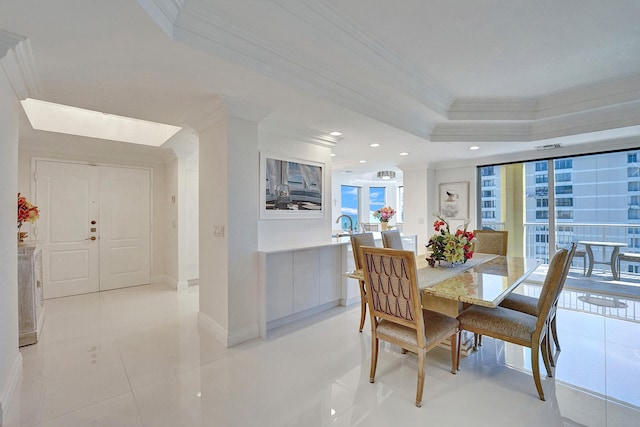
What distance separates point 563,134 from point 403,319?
12.6 feet

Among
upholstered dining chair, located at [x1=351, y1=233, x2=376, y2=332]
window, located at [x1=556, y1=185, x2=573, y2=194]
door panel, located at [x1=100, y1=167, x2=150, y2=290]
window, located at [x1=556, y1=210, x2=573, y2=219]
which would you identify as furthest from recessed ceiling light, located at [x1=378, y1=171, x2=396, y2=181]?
door panel, located at [x1=100, y1=167, x2=150, y2=290]

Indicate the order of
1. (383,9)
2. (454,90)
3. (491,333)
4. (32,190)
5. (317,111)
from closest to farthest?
(383,9) → (491,333) → (317,111) → (454,90) → (32,190)

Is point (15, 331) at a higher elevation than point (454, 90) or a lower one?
lower

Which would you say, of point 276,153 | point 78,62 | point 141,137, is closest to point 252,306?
point 276,153

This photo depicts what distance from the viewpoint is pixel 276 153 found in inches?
141

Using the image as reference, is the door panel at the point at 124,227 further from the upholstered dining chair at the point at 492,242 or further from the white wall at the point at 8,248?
the upholstered dining chair at the point at 492,242

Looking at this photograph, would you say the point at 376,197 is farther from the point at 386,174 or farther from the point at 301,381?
the point at 301,381

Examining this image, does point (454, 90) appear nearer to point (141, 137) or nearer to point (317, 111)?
point (317, 111)

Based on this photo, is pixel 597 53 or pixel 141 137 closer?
pixel 597 53

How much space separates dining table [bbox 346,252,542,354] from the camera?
75.6 inches

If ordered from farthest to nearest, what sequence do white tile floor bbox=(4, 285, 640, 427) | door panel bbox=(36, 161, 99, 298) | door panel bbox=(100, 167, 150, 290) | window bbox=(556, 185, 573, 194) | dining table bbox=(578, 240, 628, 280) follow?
window bbox=(556, 185, 573, 194) → door panel bbox=(100, 167, 150, 290) → dining table bbox=(578, 240, 628, 280) → door panel bbox=(36, 161, 99, 298) → white tile floor bbox=(4, 285, 640, 427)

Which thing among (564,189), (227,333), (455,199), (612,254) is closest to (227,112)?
(227,333)

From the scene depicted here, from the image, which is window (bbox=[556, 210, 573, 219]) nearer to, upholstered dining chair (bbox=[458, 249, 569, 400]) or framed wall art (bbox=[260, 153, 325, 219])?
upholstered dining chair (bbox=[458, 249, 569, 400])

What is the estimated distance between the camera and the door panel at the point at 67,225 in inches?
171
